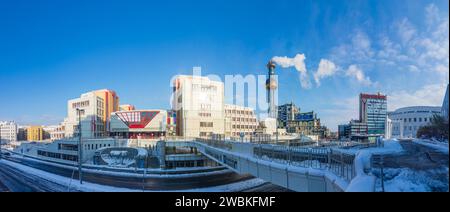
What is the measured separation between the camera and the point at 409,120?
385 cm

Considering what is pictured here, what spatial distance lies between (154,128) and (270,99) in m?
10.3

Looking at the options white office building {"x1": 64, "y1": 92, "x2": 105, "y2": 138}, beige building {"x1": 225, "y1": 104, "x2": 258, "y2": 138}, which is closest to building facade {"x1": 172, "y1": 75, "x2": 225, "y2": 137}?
beige building {"x1": 225, "y1": 104, "x2": 258, "y2": 138}

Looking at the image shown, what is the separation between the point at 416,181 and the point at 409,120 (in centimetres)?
259

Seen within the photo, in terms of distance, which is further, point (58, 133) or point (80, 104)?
point (58, 133)

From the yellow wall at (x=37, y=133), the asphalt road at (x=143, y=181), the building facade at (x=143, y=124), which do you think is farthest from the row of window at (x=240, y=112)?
the yellow wall at (x=37, y=133)

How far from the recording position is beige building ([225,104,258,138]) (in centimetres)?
1890

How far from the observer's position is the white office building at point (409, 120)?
10.2 ft

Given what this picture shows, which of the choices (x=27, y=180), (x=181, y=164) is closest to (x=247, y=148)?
(x=181, y=164)

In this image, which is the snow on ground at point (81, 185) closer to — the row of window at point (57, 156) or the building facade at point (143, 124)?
the row of window at point (57, 156)

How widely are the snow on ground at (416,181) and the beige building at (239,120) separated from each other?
16.3 meters

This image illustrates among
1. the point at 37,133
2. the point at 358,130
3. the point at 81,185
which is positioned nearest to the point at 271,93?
the point at 358,130

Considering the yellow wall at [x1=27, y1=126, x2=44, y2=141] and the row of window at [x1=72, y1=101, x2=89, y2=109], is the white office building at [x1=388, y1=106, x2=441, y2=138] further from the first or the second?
the yellow wall at [x1=27, y1=126, x2=44, y2=141]

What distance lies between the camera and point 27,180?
7.89 m

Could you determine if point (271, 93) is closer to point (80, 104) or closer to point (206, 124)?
point (206, 124)
